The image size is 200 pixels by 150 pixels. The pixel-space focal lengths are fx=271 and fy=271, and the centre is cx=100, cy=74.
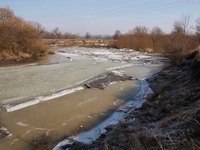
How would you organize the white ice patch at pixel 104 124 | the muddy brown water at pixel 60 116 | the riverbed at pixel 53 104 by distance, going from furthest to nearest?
the riverbed at pixel 53 104 → the muddy brown water at pixel 60 116 → the white ice patch at pixel 104 124

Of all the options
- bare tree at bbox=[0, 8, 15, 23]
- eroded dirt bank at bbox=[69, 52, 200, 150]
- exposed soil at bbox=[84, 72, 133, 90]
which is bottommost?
exposed soil at bbox=[84, 72, 133, 90]

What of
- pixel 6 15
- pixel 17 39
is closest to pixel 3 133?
pixel 17 39

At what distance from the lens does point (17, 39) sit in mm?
39125

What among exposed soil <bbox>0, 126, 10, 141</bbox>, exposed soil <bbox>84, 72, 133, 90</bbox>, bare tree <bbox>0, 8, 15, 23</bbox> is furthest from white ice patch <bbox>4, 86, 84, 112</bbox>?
bare tree <bbox>0, 8, 15, 23</bbox>

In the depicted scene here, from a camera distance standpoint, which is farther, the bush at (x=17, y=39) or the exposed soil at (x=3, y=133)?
the bush at (x=17, y=39)

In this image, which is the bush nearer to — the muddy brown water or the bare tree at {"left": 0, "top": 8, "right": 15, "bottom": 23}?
the bare tree at {"left": 0, "top": 8, "right": 15, "bottom": 23}

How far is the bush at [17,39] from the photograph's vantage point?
36847mm

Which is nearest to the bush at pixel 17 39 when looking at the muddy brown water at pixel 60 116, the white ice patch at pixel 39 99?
the white ice patch at pixel 39 99

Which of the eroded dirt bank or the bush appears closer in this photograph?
the eroded dirt bank

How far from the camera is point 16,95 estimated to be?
14938 millimetres

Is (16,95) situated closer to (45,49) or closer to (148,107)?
(148,107)

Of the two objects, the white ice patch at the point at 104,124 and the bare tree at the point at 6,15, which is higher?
the bare tree at the point at 6,15

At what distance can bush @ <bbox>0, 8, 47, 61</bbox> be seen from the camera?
121 feet

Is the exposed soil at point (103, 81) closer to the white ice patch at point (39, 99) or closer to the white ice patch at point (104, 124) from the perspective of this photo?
the white ice patch at point (39, 99)
